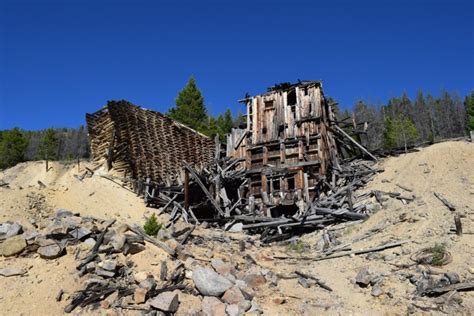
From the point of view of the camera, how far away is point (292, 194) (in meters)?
22.4

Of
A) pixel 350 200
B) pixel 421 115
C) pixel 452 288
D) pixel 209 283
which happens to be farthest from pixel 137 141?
pixel 421 115

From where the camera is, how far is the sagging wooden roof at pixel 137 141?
22.1 m

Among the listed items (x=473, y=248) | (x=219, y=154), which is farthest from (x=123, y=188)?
(x=473, y=248)

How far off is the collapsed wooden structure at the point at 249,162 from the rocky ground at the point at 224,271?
663 centimetres

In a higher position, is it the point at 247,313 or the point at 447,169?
the point at 447,169

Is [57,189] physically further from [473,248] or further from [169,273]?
[473,248]

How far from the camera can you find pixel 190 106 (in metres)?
42.7

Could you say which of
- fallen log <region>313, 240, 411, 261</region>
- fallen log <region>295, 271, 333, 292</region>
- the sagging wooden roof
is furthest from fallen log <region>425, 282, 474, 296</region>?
the sagging wooden roof

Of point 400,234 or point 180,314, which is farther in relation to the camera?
point 400,234

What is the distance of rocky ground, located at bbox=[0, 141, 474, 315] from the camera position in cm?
809

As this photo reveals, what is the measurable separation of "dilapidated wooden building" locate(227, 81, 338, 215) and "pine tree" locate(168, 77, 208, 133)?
16.7 m

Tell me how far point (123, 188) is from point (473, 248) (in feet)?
57.6

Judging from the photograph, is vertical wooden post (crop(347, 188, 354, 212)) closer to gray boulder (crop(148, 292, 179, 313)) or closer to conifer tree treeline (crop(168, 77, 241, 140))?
gray boulder (crop(148, 292, 179, 313))

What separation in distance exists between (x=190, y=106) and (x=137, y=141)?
2038 centimetres
